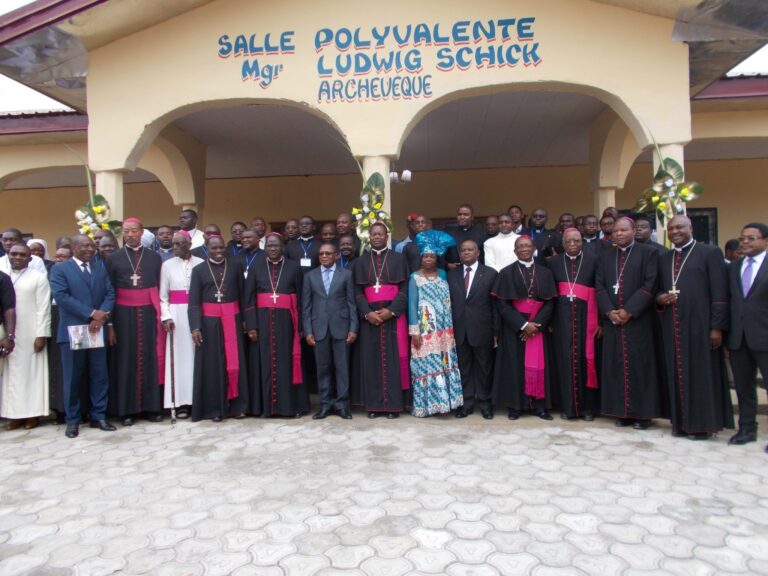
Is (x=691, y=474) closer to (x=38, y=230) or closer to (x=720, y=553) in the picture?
(x=720, y=553)

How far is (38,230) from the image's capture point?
490 inches

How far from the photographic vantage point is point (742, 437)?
15.5 ft

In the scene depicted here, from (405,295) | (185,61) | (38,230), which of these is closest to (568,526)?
(405,295)

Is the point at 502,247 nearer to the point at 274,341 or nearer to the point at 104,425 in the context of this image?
the point at 274,341

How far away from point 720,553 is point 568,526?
75 centimetres

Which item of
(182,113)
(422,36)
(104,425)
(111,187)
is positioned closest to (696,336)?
(422,36)

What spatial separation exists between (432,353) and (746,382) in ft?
8.97

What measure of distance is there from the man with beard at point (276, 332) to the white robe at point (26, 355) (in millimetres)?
2002

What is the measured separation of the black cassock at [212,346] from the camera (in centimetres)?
571

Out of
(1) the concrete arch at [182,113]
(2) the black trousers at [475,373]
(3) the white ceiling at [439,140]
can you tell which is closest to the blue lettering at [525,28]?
(3) the white ceiling at [439,140]

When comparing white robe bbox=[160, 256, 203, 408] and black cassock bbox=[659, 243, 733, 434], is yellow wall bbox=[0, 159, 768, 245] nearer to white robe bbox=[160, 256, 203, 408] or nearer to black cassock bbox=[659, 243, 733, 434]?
white robe bbox=[160, 256, 203, 408]

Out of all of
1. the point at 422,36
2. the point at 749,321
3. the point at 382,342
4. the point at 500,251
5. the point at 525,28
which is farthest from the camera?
the point at 500,251

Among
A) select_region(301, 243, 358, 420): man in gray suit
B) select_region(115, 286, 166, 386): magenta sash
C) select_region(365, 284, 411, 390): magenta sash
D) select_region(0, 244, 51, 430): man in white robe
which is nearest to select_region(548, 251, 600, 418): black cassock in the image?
select_region(365, 284, 411, 390): magenta sash

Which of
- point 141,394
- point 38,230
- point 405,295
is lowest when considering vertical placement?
point 141,394
